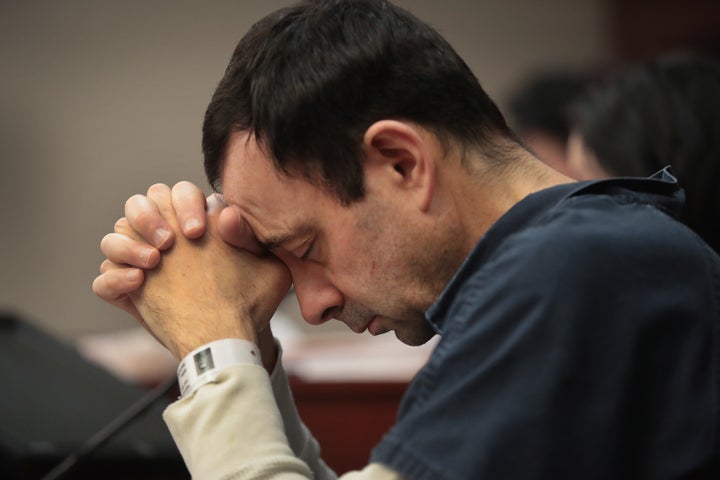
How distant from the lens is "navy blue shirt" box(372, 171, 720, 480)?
870 millimetres

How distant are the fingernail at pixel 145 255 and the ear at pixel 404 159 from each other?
10.9 inches

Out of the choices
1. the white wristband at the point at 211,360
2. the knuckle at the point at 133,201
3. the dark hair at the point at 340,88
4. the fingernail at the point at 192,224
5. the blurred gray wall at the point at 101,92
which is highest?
the dark hair at the point at 340,88

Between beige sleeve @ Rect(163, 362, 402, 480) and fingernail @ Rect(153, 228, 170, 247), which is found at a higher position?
fingernail @ Rect(153, 228, 170, 247)

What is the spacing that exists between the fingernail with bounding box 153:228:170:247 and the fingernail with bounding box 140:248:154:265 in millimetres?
12

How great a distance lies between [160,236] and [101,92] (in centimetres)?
376

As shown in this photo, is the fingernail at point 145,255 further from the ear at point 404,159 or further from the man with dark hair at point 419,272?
the ear at point 404,159

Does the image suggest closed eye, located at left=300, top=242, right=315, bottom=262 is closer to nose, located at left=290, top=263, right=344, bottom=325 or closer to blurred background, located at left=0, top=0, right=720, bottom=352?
nose, located at left=290, top=263, right=344, bottom=325

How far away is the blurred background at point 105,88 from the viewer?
188 inches

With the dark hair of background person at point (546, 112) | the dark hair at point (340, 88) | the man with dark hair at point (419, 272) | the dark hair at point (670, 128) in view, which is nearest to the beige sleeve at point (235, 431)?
the man with dark hair at point (419, 272)

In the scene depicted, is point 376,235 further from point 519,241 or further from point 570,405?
point 570,405

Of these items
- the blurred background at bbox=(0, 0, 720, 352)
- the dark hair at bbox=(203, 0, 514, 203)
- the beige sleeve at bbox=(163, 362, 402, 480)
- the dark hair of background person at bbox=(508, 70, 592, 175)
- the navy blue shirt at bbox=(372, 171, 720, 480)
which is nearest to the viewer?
the navy blue shirt at bbox=(372, 171, 720, 480)

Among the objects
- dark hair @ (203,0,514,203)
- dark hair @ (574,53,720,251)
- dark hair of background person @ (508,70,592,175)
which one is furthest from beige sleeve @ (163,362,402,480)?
dark hair of background person @ (508,70,592,175)

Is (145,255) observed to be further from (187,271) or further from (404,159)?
(404,159)

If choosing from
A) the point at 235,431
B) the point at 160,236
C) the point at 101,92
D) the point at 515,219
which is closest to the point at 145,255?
the point at 160,236
